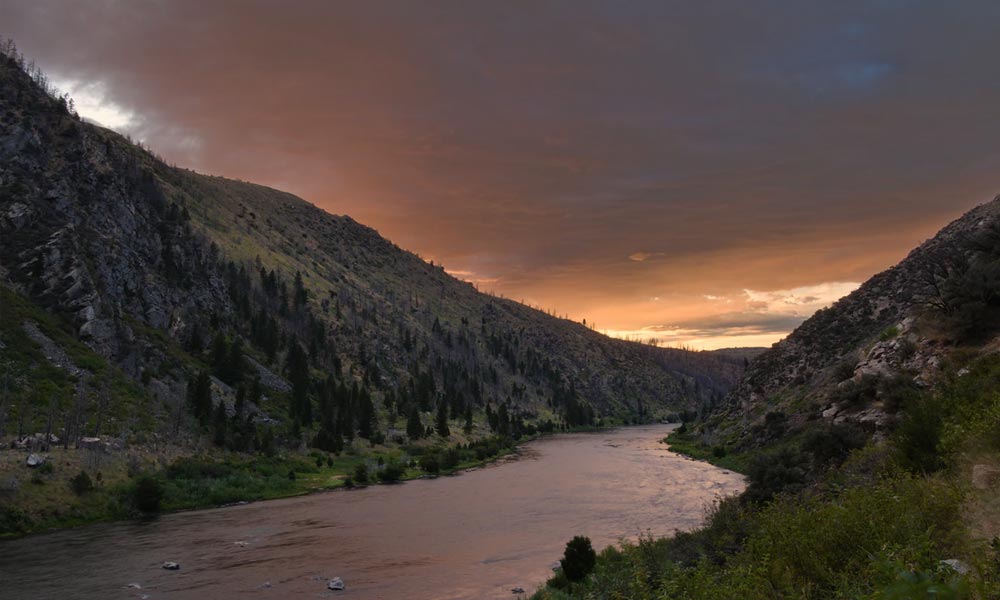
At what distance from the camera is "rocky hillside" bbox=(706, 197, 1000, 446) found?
26969mm

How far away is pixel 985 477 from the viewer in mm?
11586

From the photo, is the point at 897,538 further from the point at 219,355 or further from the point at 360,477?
the point at 219,355

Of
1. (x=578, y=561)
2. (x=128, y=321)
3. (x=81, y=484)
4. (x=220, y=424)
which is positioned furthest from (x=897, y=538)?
(x=128, y=321)

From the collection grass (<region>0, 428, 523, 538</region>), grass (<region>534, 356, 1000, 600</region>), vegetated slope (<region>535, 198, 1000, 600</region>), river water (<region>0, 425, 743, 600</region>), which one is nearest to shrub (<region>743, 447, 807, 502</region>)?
vegetated slope (<region>535, 198, 1000, 600</region>)

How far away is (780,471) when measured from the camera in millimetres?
29328

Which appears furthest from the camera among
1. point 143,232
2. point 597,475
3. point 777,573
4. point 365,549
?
point 143,232

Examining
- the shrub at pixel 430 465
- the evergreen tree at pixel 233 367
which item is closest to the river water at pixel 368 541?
the shrub at pixel 430 465

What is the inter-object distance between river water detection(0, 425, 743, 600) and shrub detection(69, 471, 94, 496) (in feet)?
16.7

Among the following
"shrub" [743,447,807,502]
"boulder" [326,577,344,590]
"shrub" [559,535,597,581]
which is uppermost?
"shrub" [743,447,807,502]

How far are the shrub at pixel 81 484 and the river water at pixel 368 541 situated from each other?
5.09 meters

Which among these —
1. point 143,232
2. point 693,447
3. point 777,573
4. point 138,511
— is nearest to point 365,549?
point 138,511

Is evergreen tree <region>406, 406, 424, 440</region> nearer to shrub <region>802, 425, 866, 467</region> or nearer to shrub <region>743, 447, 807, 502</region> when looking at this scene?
shrub <region>743, 447, 807, 502</region>

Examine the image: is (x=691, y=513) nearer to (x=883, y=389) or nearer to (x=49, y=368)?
(x=883, y=389)

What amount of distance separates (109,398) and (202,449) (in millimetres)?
13016
